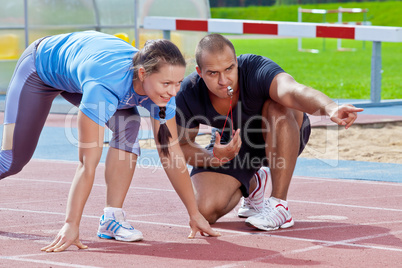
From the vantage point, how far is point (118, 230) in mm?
4496

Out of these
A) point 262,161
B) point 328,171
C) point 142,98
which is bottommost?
point 328,171

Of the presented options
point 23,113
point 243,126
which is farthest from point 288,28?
point 23,113

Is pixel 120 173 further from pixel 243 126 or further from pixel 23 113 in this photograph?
pixel 243 126

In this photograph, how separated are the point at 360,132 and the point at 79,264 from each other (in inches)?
245

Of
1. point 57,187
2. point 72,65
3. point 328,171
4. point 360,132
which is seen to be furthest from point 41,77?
point 360,132

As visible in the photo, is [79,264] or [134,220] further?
[134,220]

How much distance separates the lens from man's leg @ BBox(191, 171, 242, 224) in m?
4.99

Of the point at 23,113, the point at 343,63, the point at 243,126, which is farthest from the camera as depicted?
the point at 343,63

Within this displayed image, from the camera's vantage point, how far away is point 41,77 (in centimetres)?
455

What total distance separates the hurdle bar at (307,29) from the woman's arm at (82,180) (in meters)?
7.68

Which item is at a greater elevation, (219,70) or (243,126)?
(219,70)

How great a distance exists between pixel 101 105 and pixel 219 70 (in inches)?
42.1

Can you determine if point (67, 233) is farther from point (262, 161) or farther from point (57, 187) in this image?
point (57, 187)

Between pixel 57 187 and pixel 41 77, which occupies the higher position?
pixel 41 77
